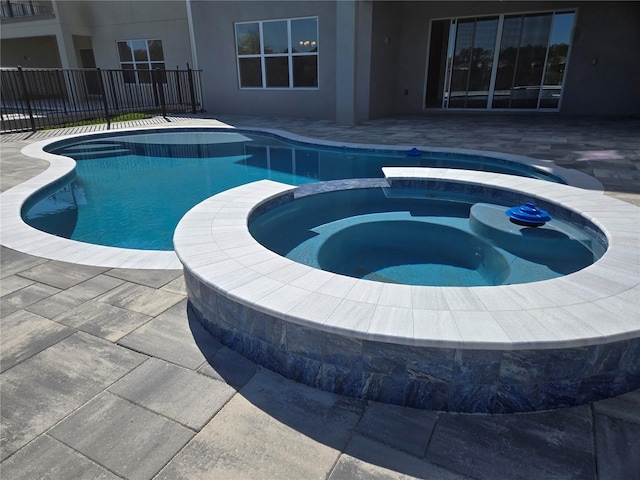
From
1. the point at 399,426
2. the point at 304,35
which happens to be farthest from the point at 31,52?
the point at 399,426

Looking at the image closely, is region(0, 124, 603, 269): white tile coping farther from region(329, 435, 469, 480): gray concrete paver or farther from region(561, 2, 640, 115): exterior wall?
region(561, 2, 640, 115): exterior wall

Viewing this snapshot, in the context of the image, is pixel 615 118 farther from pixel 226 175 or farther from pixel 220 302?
pixel 220 302

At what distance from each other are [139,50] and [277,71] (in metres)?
7.31

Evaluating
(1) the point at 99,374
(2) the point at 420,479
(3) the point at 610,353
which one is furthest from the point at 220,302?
(3) the point at 610,353

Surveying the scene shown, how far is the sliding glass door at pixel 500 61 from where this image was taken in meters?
11.6

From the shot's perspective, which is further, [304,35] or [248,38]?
Result: [248,38]

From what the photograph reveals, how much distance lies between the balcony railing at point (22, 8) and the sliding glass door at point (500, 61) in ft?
58.7

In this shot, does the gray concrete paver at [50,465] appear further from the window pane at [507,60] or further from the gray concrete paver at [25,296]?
the window pane at [507,60]

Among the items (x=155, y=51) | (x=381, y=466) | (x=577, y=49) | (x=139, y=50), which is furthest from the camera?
(x=139, y=50)

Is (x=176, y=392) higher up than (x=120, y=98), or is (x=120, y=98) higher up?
(x=120, y=98)

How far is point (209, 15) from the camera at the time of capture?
12914 millimetres

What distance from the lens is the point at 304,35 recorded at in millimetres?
11953

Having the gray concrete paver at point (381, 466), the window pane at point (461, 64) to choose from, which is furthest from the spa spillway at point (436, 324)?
the window pane at point (461, 64)

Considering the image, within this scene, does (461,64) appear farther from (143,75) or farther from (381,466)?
(381,466)
